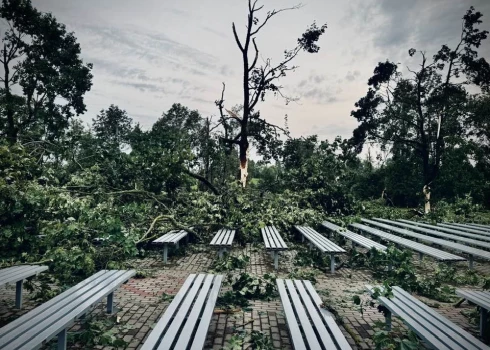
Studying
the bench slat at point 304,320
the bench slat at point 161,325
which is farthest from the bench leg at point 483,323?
the bench slat at point 161,325

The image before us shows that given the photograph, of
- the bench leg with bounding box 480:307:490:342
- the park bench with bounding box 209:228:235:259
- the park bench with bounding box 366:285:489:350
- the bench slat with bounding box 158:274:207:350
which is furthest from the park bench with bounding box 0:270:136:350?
the bench leg with bounding box 480:307:490:342

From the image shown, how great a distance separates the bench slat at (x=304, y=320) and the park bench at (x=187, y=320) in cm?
86

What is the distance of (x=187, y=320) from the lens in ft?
9.16

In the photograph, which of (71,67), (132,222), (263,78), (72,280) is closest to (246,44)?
(263,78)

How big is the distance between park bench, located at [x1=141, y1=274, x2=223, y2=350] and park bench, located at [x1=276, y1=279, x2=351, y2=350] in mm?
790

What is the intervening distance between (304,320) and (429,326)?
1090 millimetres

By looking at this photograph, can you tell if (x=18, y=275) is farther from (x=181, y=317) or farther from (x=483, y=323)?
(x=483, y=323)

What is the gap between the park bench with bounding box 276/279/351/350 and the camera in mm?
2424

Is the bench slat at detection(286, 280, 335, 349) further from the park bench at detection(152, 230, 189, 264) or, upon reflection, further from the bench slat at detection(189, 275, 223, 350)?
the park bench at detection(152, 230, 189, 264)

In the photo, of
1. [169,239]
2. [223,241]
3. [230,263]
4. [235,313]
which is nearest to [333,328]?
[235,313]

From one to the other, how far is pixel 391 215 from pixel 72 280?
1036cm

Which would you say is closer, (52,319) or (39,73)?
(52,319)

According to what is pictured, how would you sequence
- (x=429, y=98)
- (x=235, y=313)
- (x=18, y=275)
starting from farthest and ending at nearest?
1. (x=429, y=98)
2. (x=235, y=313)
3. (x=18, y=275)

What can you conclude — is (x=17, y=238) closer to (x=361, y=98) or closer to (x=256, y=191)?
(x=256, y=191)
